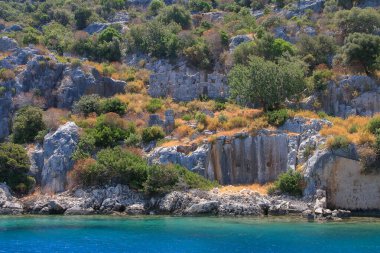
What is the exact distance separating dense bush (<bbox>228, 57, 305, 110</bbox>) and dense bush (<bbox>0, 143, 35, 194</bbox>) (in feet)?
69.2

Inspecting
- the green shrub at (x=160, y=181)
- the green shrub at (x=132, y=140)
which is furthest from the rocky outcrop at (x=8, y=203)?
the green shrub at (x=132, y=140)

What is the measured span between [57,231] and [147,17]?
57.3 meters

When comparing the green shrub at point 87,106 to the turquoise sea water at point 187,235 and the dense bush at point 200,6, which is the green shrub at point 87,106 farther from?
the dense bush at point 200,6

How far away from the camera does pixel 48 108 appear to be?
56781 millimetres

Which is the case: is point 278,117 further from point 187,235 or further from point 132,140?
point 187,235

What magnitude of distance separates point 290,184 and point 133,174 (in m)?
12.9

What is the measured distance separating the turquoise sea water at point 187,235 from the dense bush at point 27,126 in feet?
47.0

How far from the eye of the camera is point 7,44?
63.8m

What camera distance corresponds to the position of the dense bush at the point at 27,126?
50375 mm

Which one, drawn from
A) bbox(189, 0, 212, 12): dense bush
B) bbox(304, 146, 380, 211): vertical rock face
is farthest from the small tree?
bbox(189, 0, 212, 12): dense bush

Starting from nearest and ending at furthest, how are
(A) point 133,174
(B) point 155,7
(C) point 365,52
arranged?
(A) point 133,174 → (C) point 365,52 → (B) point 155,7

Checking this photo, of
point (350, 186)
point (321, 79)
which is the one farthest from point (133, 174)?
point (321, 79)

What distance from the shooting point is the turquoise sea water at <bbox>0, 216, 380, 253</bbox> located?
26.1 metres

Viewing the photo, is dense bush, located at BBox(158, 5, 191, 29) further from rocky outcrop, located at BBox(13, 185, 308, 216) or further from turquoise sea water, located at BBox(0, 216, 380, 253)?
turquoise sea water, located at BBox(0, 216, 380, 253)
